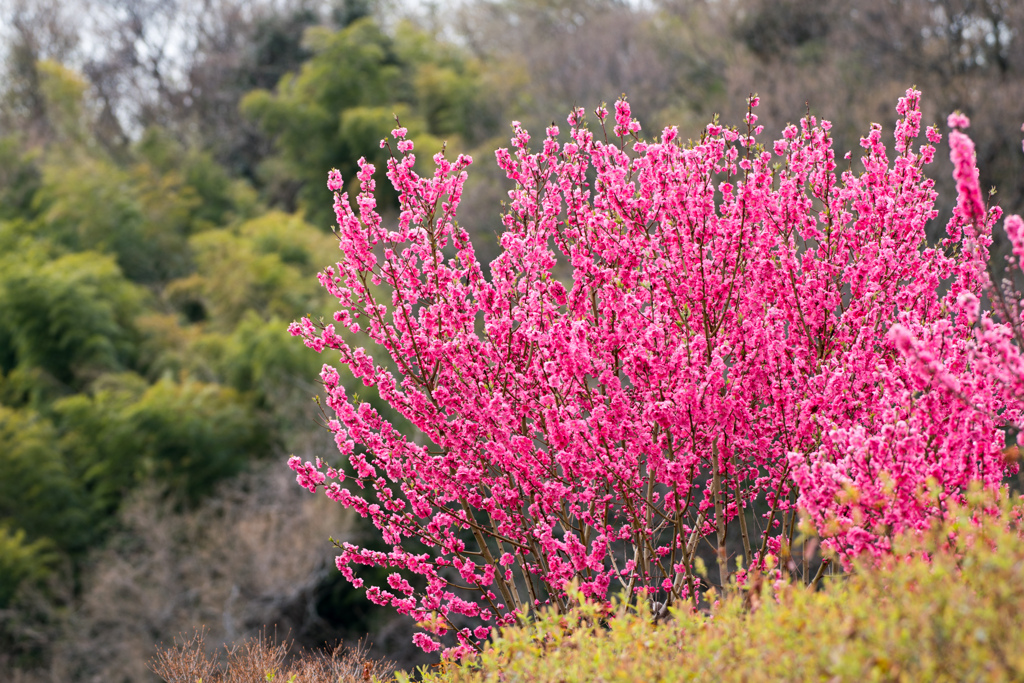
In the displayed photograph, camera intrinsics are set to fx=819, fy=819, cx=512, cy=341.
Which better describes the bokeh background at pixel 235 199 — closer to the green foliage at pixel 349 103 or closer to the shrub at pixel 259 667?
the green foliage at pixel 349 103

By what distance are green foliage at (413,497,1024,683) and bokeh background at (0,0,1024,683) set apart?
508 cm

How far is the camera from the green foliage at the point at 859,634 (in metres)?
2.17

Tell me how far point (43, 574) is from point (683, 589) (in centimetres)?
1224

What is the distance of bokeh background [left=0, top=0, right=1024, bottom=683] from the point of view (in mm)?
12562

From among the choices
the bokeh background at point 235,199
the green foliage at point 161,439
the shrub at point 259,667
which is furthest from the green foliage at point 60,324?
the shrub at point 259,667

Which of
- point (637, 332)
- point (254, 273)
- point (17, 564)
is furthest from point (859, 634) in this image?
point (254, 273)

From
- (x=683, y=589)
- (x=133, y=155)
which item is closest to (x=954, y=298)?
(x=683, y=589)

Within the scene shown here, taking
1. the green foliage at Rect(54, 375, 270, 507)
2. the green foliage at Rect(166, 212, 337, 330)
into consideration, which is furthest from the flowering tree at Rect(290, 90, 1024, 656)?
the green foliage at Rect(166, 212, 337, 330)

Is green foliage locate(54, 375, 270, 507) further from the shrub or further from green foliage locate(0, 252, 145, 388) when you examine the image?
the shrub

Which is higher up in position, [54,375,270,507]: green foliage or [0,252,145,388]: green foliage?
[0,252,145,388]: green foliage

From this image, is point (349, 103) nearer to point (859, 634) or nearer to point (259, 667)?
point (259, 667)

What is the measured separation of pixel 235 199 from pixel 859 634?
25.3m

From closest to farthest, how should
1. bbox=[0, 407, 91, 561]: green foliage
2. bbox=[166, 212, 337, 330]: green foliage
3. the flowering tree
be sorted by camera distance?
1. the flowering tree
2. bbox=[0, 407, 91, 561]: green foliage
3. bbox=[166, 212, 337, 330]: green foliage

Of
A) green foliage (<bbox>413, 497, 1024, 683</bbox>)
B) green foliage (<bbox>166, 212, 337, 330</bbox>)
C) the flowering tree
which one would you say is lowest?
green foliage (<bbox>413, 497, 1024, 683</bbox>)
